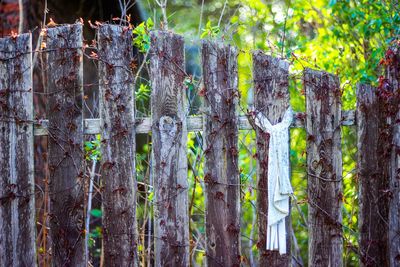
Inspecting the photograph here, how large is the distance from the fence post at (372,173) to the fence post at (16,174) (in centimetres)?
224

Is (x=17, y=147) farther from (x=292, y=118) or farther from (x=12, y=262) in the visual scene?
(x=292, y=118)

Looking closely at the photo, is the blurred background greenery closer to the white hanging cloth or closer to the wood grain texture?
the white hanging cloth

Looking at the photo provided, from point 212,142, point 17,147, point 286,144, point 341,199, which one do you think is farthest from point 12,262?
point 341,199

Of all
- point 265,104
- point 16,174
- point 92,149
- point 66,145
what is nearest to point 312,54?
point 265,104

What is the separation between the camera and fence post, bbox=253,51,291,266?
4.09 m

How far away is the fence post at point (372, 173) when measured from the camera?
4.14m

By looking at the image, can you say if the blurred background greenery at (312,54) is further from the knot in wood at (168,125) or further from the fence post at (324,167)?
the fence post at (324,167)

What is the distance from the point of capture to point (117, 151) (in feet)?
13.1

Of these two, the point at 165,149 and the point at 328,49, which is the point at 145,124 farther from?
the point at 328,49

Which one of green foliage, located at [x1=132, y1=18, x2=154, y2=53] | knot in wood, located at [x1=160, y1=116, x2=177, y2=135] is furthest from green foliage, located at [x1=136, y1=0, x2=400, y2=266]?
knot in wood, located at [x1=160, y1=116, x2=177, y2=135]

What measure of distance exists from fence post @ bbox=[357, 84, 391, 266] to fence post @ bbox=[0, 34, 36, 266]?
224 centimetres

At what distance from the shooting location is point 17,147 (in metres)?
4.08

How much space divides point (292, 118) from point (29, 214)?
74.7 inches

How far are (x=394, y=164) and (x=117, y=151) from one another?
6.20ft
